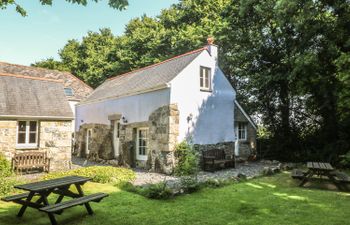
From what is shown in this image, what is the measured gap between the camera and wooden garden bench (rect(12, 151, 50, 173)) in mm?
12914

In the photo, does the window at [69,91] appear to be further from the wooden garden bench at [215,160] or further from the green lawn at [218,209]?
the green lawn at [218,209]

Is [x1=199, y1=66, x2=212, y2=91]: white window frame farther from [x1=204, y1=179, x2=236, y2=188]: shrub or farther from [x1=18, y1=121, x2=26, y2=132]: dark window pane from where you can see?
[x1=18, y1=121, x2=26, y2=132]: dark window pane

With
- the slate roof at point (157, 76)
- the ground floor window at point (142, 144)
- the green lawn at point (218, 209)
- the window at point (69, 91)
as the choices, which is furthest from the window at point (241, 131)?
the window at point (69, 91)

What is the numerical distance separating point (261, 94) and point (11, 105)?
1644cm

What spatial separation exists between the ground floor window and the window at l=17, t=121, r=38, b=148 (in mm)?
5572

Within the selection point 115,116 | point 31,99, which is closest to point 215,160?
point 115,116

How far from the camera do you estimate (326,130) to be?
677 inches

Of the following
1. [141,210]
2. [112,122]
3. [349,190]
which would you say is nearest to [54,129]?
[112,122]

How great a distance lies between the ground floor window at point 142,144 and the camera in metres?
15.5

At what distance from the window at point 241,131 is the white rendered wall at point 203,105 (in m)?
1.90

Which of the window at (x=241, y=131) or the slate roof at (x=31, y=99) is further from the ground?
the slate roof at (x=31, y=99)

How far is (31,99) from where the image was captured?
1462cm

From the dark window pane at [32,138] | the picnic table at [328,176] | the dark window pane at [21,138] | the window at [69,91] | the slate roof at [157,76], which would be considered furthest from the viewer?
the window at [69,91]

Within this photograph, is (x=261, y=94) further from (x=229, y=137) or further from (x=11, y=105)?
(x=11, y=105)
